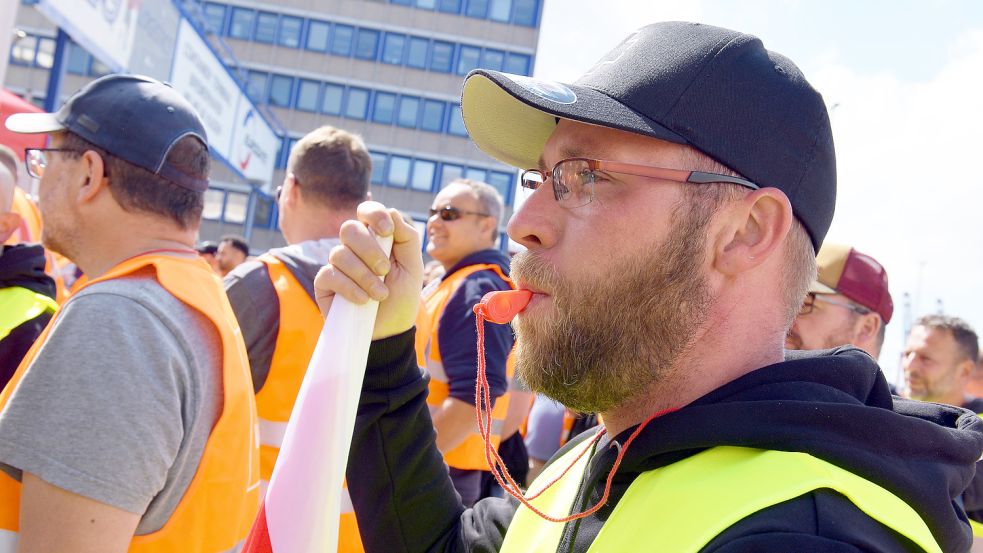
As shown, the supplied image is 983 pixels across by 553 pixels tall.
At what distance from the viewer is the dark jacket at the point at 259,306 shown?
3.04 meters

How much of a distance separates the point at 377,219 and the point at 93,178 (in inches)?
48.2

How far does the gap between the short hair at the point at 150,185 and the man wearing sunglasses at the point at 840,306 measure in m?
2.48

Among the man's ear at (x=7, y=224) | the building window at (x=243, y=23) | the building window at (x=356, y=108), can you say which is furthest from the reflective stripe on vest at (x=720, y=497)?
the building window at (x=243, y=23)

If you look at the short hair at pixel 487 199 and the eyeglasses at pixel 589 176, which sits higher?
the short hair at pixel 487 199

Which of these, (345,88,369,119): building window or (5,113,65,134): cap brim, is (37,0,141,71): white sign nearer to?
(5,113,65,134): cap brim

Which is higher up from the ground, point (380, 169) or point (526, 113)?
point (380, 169)

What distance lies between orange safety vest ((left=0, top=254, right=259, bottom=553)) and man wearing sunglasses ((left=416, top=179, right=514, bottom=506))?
1.26m

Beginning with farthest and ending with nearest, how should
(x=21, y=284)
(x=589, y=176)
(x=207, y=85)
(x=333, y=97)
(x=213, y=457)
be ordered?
(x=333, y=97) < (x=207, y=85) < (x=21, y=284) < (x=213, y=457) < (x=589, y=176)

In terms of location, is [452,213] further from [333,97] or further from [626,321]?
[333,97]

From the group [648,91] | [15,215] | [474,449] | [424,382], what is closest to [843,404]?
[648,91]

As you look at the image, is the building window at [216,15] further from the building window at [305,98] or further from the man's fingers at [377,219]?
the man's fingers at [377,219]

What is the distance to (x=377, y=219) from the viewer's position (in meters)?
1.60

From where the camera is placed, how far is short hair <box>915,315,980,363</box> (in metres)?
5.30

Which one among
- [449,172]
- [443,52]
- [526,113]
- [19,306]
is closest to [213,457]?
[526,113]
